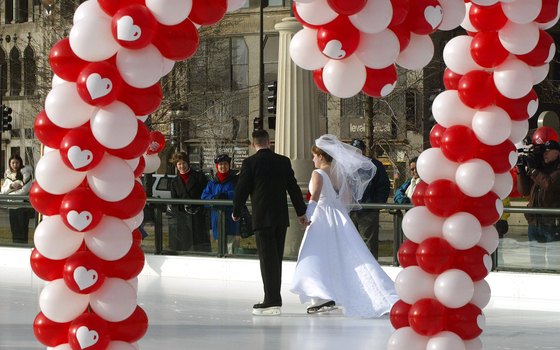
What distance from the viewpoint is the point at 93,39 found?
5.86 m

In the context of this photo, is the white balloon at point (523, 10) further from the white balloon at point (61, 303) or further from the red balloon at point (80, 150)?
the white balloon at point (61, 303)

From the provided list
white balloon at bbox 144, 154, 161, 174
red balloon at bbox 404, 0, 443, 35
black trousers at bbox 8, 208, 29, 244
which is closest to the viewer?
red balloon at bbox 404, 0, 443, 35

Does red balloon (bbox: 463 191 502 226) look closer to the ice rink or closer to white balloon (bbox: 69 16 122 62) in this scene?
white balloon (bbox: 69 16 122 62)

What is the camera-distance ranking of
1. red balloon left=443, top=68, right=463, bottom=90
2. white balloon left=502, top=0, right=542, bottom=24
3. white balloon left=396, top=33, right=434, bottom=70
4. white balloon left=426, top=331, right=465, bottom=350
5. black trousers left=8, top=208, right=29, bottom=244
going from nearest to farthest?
white balloon left=396, top=33, right=434, bottom=70 → white balloon left=502, top=0, right=542, bottom=24 → white balloon left=426, top=331, right=465, bottom=350 → red balloon left=443, top=68, right=463, bottom=90 → black trousers left=8, top=208, right=29, bottom=244

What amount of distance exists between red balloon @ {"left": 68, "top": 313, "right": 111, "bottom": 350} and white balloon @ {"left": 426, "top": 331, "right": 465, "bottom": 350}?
225cm

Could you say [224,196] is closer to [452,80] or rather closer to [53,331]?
[452,80]

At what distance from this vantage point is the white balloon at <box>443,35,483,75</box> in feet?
25.2

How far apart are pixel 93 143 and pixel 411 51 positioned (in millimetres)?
1897

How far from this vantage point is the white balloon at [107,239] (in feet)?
19.5

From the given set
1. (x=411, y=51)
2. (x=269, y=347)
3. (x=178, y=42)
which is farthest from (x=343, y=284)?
(x=178, y=42)

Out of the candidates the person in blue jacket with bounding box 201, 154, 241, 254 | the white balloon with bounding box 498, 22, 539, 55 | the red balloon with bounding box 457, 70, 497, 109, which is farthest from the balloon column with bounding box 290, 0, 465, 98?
the person in blue jacket with bounding box 201, 154, 241, 254

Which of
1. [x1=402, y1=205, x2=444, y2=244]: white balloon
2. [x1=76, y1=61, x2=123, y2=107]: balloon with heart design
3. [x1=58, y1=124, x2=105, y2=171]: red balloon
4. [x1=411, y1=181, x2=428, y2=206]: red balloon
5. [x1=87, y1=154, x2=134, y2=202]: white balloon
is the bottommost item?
[x1=402, y1=205, x2=444, y2=244]: white balloon

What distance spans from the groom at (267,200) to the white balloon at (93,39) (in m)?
6.19

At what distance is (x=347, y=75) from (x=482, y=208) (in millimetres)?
1656
